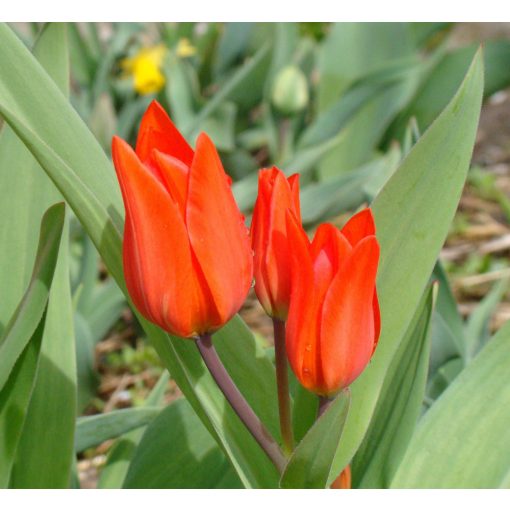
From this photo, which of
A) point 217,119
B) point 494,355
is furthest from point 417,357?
point 217,119

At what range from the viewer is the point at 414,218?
746mm

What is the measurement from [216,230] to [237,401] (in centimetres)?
13

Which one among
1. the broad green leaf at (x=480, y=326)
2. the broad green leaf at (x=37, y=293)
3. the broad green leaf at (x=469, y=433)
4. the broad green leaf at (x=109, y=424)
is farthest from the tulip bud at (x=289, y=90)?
the broad green leaf at (x=37, y=293)

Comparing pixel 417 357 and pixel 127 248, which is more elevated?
pixel 127 248

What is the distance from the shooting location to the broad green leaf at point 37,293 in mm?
696

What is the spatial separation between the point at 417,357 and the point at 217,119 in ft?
4.90

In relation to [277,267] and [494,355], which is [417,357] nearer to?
[494,355]

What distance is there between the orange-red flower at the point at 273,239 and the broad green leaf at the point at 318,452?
75 mm

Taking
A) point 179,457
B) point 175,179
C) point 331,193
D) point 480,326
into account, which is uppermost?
point 175,179

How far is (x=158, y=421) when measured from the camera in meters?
0.95

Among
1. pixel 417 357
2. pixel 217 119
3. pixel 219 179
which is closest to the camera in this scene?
pixel 219 179

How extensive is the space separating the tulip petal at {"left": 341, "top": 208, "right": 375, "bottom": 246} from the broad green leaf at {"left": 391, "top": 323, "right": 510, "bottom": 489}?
249mm

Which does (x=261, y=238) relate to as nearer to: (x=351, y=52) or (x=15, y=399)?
(x=15, y=399)

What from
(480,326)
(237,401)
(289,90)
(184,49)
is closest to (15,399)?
(237,401)
